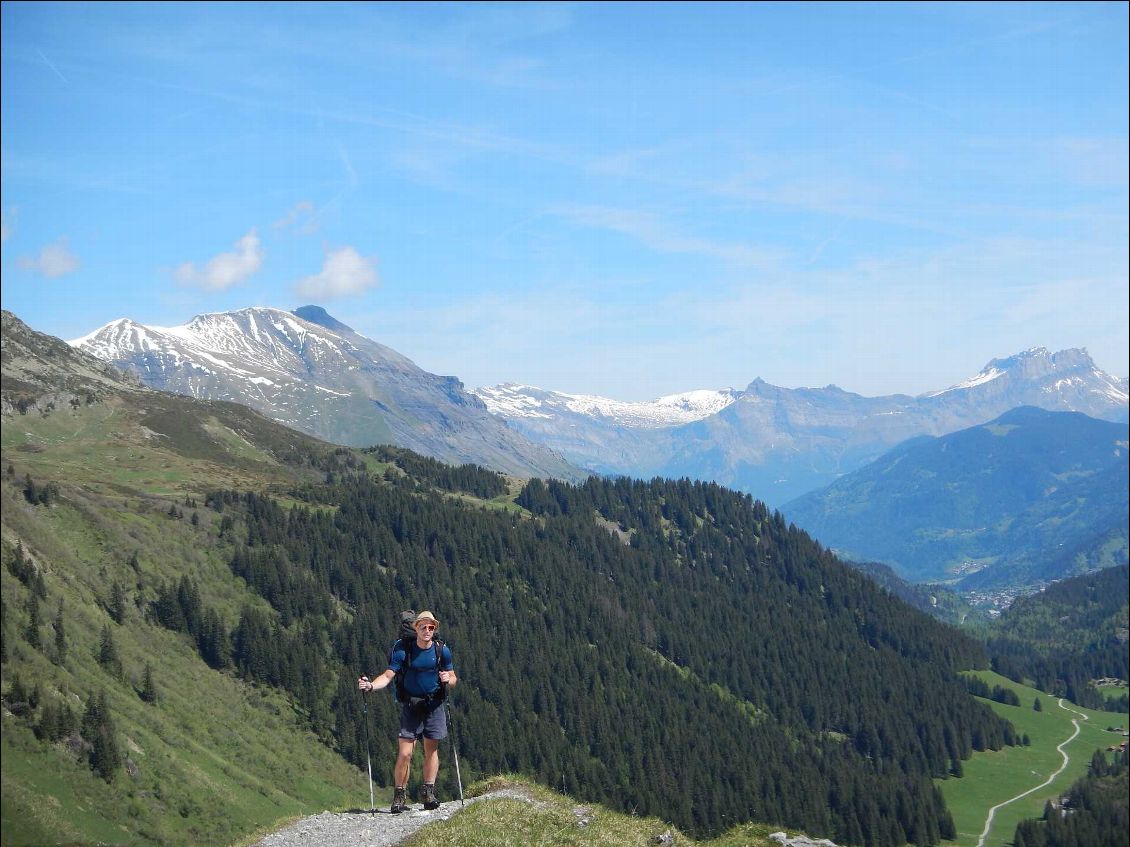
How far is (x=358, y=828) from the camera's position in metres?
34.3

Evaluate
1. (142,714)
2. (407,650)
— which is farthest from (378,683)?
(142,714)

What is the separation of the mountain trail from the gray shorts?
3.33 meters

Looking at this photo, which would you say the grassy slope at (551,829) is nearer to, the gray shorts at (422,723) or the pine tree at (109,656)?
the gray shorts at (422,723)

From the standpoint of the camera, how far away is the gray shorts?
32125 mm

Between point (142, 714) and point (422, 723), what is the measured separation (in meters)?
74.5

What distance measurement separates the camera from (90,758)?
67.4 meters

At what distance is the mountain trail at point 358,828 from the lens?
32.7m

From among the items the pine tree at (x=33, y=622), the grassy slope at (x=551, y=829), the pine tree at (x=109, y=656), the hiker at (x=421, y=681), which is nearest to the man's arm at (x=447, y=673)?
the hiker at (x=421, y=681)

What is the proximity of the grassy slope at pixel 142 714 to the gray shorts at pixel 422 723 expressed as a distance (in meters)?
12.1

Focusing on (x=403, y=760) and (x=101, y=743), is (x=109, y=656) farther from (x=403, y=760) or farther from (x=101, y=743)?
(x=403, y=760)

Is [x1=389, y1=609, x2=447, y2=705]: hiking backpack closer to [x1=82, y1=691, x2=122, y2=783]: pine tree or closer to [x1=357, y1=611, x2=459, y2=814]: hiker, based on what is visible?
[x1=357, y1=611, x2=459, y2=814]: hiker

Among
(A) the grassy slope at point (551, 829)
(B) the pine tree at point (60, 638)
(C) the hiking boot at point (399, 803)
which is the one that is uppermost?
(B) the pine tree at point (60, 638)

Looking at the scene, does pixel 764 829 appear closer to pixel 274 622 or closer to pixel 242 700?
pixel 242 700

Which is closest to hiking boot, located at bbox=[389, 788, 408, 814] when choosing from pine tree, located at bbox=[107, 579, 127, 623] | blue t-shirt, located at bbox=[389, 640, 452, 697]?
blue t-shirt, located at bbox=[389, 640, 452, 697]
